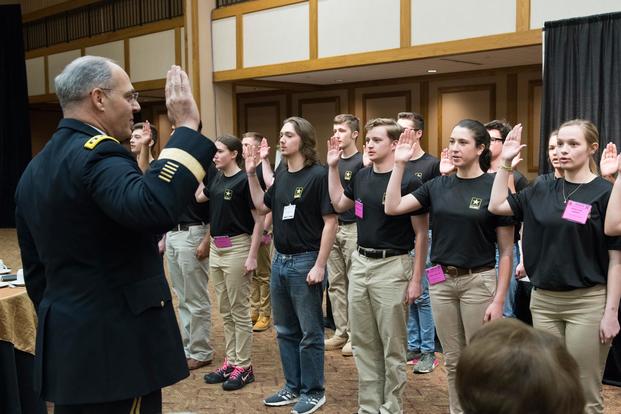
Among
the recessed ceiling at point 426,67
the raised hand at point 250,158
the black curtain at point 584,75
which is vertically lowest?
the raised hand at point 250,158

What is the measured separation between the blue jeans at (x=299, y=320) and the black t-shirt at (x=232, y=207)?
54 cm

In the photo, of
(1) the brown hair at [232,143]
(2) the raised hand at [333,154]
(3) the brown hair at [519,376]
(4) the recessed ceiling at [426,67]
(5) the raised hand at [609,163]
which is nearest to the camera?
(3) the brown hair at [519,376]

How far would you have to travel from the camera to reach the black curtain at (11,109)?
41.1ft

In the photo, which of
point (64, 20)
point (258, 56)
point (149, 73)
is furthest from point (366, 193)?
point (64, 20)

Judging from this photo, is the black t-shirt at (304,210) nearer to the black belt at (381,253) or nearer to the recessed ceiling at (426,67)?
the black belt at (381,253)

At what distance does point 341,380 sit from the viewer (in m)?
4.10

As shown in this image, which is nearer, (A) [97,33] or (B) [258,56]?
(B) [258,56]

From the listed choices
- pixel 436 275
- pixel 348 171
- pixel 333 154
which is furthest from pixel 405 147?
pixel 348 171

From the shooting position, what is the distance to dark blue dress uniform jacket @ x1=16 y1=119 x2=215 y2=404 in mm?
1551

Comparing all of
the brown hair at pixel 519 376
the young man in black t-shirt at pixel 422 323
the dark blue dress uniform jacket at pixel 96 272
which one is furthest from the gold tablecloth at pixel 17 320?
the brown hair at pixel 519 376

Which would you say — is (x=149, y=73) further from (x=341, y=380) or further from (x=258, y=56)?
(x=341, y=380)

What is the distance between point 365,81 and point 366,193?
23.4 ft

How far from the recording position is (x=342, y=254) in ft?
15.9

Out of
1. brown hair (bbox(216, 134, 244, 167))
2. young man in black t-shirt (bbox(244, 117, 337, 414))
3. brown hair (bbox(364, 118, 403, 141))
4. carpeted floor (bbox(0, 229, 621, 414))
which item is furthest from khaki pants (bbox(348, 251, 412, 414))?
brown hair (bbox(216, 134, 244, 167))
